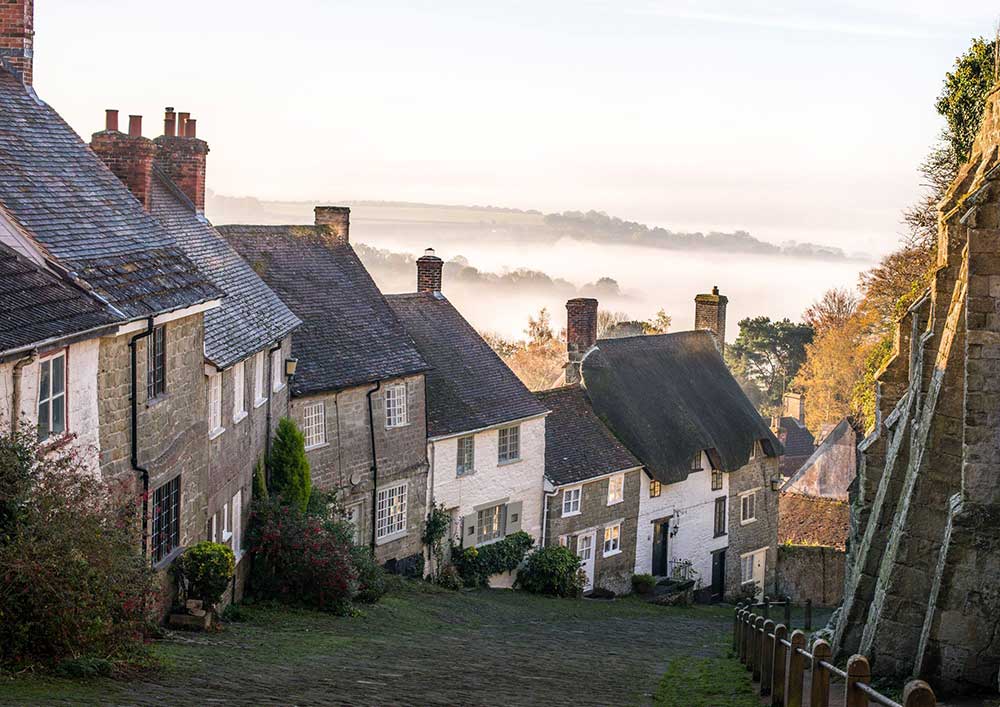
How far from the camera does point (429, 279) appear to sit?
3856cm

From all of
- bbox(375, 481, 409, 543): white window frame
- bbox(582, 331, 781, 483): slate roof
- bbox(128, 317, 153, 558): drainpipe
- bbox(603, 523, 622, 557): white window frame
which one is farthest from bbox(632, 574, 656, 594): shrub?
bbox(128, 317, 153, 558): drainpipe

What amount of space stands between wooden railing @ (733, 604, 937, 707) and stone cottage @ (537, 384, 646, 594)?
62.3ft

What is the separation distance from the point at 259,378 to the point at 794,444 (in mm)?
54981

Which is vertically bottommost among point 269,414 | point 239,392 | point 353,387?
point 269,414

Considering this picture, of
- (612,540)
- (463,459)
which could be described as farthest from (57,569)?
(612,540)

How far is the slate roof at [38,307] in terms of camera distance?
42.3 ft

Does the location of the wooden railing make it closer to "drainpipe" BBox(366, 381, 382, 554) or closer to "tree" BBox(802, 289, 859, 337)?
"drainpipe" BBox(366, 381, 382, 554)

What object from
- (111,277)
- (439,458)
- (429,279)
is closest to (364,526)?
(439,458)

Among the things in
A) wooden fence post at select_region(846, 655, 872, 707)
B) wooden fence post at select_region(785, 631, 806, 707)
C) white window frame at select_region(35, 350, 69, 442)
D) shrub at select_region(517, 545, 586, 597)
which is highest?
white window frame at select_region(35, 350, 69, 442)

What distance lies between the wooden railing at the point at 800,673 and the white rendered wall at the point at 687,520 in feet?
72.5

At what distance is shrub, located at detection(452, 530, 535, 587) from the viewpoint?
33.1 metres

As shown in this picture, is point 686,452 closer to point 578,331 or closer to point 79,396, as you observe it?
point 578,331

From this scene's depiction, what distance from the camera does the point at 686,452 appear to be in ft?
134

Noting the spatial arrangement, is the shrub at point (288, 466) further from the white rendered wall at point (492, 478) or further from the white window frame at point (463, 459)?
the white window frame at point (463, 459)
